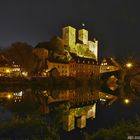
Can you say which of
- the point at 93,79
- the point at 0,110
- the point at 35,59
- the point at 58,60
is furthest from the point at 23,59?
the point at 0,110

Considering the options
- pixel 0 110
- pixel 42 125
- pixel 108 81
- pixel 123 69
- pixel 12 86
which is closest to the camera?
pixel 42 125

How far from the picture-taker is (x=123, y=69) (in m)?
60.4

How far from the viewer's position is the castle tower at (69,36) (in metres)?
71.9

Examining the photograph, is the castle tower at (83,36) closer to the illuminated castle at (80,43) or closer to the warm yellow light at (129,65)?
the illuminated castle at (80,43)

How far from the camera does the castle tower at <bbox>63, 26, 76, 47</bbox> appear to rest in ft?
236

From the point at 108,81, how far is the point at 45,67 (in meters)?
18.9

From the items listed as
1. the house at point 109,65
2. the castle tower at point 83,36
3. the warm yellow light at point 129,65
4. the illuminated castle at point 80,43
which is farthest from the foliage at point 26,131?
the castle tower at point 83,36

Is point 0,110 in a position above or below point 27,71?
below

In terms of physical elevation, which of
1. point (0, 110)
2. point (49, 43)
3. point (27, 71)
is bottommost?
point (0, 110)

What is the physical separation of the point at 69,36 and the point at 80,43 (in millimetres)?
5713

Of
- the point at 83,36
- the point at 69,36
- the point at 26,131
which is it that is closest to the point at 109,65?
the point at 69,36

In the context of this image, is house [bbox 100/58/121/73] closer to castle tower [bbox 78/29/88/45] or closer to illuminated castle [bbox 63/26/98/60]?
illuminated castle [bbox 63/26/98/60]

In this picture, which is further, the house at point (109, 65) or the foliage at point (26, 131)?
the house at point (109, 65)

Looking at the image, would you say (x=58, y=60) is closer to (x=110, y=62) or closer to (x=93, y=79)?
(x=93, y=79)
